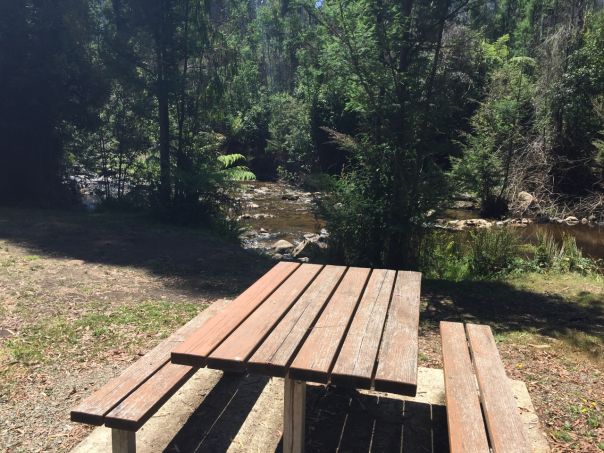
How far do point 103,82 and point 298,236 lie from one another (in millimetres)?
5982

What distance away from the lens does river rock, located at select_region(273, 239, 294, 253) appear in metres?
11.6

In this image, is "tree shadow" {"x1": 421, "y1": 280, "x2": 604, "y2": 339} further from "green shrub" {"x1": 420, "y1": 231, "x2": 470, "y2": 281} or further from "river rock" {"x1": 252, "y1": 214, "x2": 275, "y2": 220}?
"river rock" {"x1": 252, "y1": 214, "x2": 275, "y2": 220}

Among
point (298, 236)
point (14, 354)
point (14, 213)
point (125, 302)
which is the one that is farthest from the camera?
point (298, 236)

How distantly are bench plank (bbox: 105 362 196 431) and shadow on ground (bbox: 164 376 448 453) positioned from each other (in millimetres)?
542

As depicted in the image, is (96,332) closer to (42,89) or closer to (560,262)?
(560,262)

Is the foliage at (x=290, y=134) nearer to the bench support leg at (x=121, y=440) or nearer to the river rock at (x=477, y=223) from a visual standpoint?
the river rock at (x=477, y=223)

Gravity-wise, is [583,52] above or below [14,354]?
above

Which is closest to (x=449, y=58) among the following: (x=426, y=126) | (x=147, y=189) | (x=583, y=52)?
(x=426, y=126)

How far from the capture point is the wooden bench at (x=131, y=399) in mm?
2268

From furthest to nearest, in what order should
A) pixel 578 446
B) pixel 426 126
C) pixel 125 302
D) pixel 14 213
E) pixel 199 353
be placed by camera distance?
pixel 14 213 → pixel 426 126 → pixel 125 302 → pixel 578 446 → pixel 199 353

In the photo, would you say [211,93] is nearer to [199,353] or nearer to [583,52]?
[199,353]

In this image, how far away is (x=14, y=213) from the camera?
440 inches

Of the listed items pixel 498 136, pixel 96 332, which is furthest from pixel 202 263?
pixel 498 136

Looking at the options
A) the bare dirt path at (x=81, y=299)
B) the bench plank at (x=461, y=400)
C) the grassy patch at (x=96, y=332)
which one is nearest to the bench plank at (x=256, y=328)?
the bench plank at (x=461, y=400)
